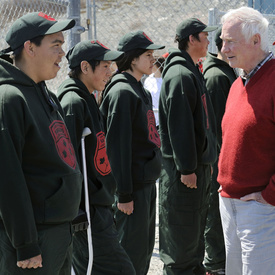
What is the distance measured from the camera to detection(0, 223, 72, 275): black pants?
2682 millimetres

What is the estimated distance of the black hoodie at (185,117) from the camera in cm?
435

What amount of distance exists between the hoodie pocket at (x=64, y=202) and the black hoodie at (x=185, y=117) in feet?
5.31

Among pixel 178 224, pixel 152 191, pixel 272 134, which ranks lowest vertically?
pixel 178 224

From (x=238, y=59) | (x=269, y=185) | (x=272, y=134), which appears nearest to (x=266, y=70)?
(x=238, y=59)

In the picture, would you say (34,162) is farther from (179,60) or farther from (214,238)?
(214,238)

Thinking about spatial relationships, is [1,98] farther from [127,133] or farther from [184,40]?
[184,40]

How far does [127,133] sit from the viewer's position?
4.08 meters

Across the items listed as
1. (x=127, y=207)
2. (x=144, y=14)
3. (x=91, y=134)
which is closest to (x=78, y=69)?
(x=91, y=134)

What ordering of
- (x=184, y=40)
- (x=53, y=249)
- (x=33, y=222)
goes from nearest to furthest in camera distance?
(x=33, y=222), (x=53, y=249), (x=184, y=40)

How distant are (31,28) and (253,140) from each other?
53.2 inches

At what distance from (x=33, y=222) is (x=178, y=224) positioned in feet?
6.78

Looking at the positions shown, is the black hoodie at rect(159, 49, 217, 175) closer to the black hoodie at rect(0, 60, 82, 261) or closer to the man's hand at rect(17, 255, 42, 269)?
Answer: the black hoodie at rect(0, 60, 82, 261)

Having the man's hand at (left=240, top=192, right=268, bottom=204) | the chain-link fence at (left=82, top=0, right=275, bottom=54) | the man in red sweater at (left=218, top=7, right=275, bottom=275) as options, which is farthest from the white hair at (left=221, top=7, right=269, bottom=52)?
the chain-link fence at (left=82, top=0, right=275, bottom=54)

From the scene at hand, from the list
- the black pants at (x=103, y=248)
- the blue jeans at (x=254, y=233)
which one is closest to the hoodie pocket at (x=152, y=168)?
the black pants at (x=103, y=248)
